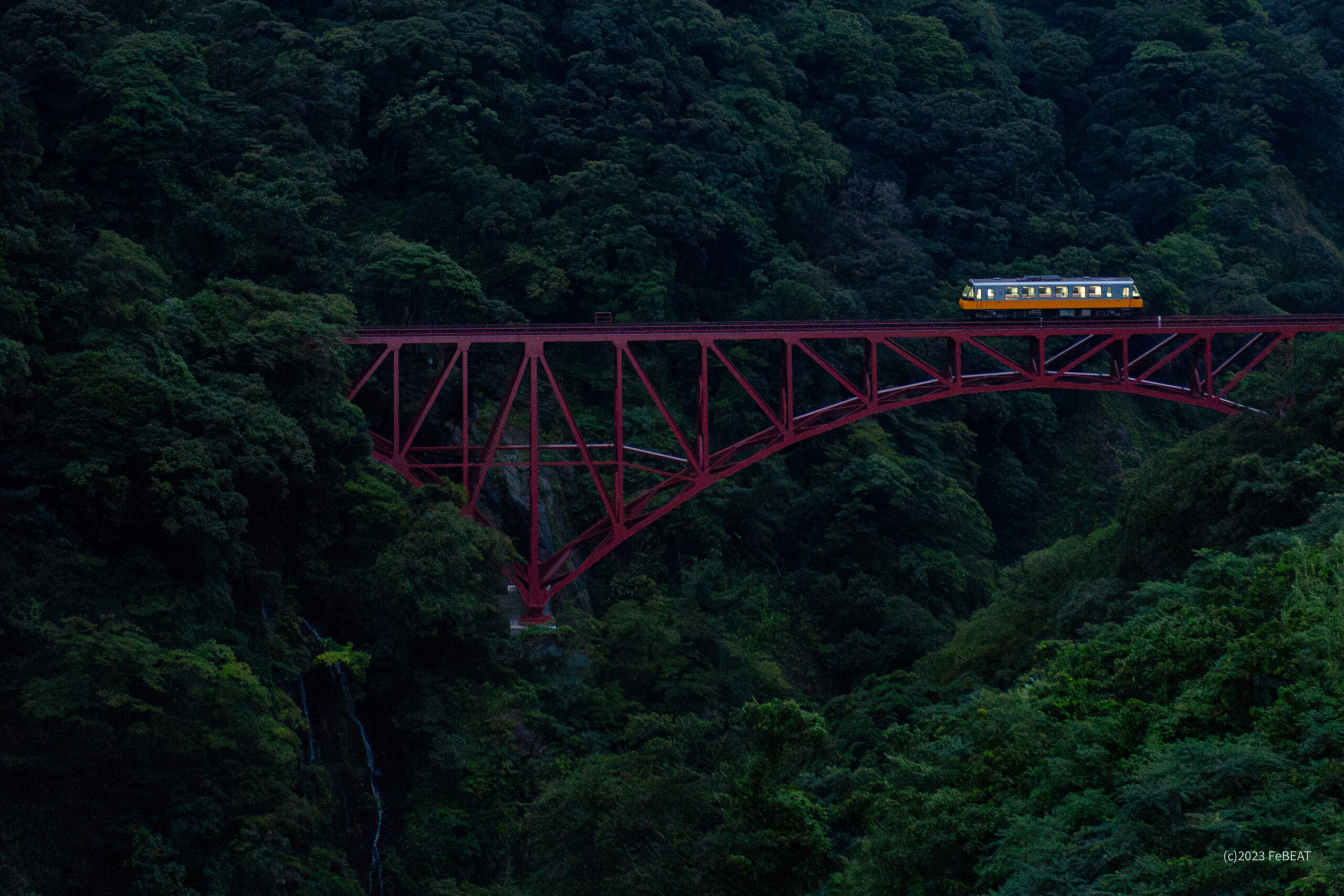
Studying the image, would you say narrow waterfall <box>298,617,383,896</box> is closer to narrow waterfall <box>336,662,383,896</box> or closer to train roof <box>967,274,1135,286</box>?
narrow waterfall <box>336,662,383,896</box>

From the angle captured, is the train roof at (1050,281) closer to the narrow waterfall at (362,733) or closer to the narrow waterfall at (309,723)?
the narrow waterfall at (362,733)

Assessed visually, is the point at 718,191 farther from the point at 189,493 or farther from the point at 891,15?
the point at 189,493

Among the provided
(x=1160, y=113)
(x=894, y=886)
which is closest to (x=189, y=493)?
(x=894, y=886)

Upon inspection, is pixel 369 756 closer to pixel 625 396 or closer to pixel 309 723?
pixel 309 723

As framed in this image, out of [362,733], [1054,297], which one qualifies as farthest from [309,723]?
[1054,297]

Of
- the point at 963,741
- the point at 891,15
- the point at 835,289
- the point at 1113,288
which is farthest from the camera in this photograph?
the point at 891,15

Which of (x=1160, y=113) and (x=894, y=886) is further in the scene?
(x=1160, y=113)

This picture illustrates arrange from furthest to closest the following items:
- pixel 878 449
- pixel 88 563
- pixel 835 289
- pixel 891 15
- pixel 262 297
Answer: pixel 891 15 → pixel 835 289 → pixel 878 449 → pixel 262 297 → pixel 88 563
